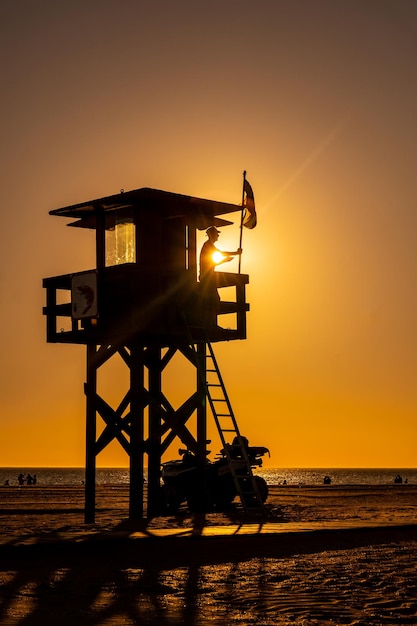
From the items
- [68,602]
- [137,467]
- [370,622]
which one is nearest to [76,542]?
Result: [68,602]

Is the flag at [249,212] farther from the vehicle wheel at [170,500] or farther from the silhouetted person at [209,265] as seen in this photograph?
the vehicle wheel at [170,500]

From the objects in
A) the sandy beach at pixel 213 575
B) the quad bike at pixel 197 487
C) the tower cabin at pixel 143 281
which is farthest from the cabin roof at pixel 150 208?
the sandy beach at pixel 213 575

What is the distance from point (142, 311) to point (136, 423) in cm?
245

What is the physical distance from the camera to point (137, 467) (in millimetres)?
23141

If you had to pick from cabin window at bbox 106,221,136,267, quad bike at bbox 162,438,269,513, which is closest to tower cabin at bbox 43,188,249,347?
cabin window at bbox 106,221,136,267

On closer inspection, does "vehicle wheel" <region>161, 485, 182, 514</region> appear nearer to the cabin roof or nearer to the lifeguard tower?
the lifeguard tower

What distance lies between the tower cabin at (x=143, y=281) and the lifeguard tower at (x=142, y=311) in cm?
2

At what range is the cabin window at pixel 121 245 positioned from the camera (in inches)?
899

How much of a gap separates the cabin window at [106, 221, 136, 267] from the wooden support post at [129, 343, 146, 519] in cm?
187

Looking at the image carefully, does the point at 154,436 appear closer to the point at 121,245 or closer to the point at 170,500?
the point at 170,500

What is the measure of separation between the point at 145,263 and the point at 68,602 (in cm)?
1231

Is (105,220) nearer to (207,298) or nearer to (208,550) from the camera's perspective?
(207,298)

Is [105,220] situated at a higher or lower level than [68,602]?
higher

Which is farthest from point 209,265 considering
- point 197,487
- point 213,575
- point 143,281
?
point 213,575
